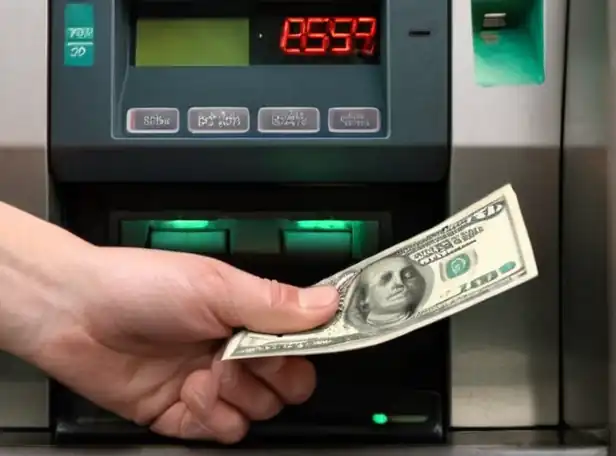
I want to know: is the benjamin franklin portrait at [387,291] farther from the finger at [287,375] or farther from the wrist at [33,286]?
the wrist at [33,286]

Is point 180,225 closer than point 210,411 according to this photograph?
No

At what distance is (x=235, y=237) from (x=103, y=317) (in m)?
0.15

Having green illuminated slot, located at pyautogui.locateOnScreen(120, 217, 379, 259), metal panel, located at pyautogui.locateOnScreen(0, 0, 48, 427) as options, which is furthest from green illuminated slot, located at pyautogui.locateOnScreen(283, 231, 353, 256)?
metal panel, located at pyautogui.locateOnScreen(0, 0, 48, 427)

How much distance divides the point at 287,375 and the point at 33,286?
217mm

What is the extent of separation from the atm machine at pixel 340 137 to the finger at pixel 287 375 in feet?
0.15

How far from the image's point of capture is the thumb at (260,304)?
0.72 meters

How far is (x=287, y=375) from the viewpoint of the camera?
76 cm

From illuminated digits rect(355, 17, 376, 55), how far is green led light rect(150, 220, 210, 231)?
0.69 feet

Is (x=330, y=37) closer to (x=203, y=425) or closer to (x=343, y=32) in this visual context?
(x=343, y=32)

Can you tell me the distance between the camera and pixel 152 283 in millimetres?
719

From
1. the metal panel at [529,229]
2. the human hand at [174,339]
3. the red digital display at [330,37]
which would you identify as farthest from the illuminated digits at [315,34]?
the human hand at [174,339]

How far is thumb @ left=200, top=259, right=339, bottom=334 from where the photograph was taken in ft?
2.36

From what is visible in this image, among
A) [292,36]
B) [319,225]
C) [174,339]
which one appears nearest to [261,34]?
[292,36]

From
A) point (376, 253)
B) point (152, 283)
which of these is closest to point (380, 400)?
point (376, 253)
